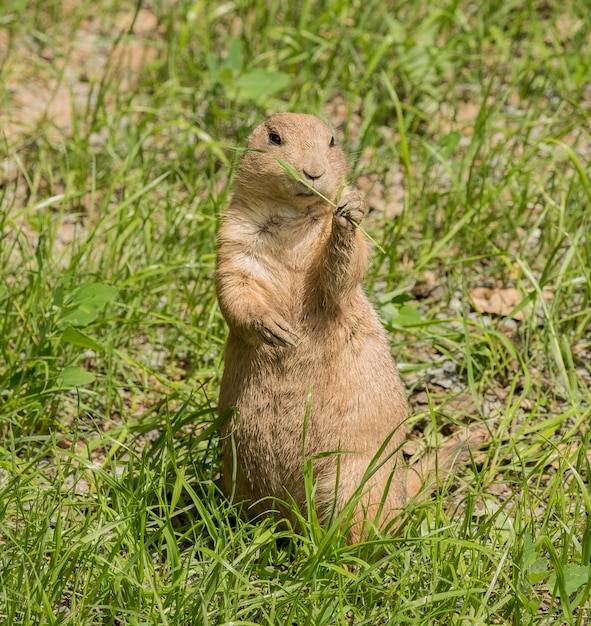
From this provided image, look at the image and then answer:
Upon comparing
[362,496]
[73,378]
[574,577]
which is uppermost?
[574,577]

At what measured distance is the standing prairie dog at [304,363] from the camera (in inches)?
155

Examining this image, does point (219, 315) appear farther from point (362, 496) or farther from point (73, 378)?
point (362, 496)

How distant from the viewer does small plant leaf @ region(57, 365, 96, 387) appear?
454 centimetres

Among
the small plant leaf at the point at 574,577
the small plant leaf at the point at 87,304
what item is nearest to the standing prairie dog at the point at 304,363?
the small plant leaf at the point at 574,577

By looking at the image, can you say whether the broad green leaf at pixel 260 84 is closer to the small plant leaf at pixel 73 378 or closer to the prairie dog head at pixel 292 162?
the prairie dog head at pixel 292 162

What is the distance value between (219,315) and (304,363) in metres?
1.59

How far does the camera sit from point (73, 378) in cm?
454

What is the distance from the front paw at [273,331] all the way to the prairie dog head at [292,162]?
22.6 inches

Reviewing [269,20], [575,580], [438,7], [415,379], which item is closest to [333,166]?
[415,379]

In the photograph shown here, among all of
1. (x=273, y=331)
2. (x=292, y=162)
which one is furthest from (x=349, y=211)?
(x=273, y=331)

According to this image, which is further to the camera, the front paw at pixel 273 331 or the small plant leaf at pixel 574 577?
the front paw at pixel 273 331

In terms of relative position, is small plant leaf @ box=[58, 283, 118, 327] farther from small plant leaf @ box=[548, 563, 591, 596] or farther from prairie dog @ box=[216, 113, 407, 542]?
small plant leaf @ box=[548, 563, 591, 596]

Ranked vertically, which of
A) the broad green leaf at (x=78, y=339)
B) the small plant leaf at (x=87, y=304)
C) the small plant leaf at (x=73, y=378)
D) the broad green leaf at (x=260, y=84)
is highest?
the broad green leaf at (x=260, y=84)

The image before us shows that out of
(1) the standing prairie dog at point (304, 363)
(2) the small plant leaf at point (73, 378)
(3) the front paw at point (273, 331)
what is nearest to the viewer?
(3) the front paw at point (273, 331)
